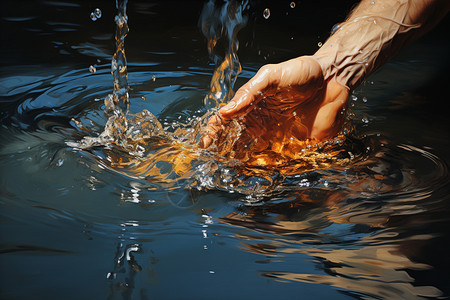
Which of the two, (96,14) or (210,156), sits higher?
(96,14)

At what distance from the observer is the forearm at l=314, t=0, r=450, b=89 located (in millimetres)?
1113

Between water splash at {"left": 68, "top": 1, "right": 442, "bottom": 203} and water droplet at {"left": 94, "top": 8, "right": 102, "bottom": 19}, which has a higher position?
water droplet at {"left": 94, "top": 8, "right": 102, "bottom": 19}

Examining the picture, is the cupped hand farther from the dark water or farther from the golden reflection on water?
the golden reflection on water

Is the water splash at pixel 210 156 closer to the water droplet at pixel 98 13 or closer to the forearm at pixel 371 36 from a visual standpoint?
the forearm at pixel 371 36

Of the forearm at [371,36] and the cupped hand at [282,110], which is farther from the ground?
the forearm at [371,36]

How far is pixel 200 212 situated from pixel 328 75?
0.48 m

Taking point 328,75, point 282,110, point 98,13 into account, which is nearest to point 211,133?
point 282,110

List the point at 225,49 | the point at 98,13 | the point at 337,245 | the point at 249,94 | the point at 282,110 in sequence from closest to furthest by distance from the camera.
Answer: the point at 337,245 < the point at 249,94 < the point at 282,110 < the point at 225,49 < the point at 98,13

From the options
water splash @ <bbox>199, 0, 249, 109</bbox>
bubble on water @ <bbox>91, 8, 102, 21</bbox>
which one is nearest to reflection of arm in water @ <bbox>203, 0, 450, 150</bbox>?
water splash @ <bbox>199, 0, 249, 109</bbox>

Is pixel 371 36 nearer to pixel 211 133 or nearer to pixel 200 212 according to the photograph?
pixel 211 133

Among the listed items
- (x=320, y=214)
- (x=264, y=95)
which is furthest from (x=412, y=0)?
(x=320, y=214)

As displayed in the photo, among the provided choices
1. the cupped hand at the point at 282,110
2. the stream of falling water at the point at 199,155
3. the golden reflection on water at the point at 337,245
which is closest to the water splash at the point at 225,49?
the stream of falling water at the point at 199,155

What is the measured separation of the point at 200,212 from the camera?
0.76 metres

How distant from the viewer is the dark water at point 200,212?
1.92 feet
